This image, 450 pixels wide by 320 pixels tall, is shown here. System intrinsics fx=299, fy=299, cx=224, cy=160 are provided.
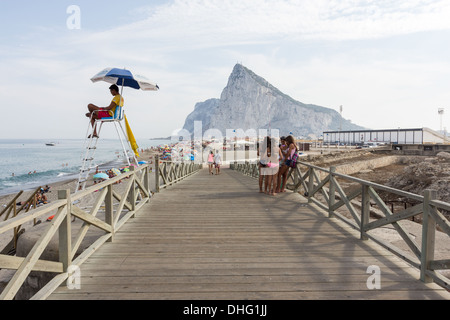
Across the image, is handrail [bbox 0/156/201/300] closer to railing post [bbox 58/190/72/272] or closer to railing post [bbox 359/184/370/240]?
railing post [bbox 58/190/72/272]

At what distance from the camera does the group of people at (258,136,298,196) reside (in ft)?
28.4

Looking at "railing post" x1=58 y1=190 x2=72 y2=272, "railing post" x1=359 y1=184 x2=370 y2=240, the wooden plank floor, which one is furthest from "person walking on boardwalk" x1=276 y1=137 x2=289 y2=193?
"railing post" x1=58 y1=190 x2=72 y2=272

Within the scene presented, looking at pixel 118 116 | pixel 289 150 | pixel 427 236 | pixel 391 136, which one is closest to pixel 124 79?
pixel 118 116

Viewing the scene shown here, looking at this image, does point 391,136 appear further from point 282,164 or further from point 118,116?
point 118,116

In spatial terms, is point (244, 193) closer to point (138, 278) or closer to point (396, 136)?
point (138, 278)

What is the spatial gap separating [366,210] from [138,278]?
3625mm

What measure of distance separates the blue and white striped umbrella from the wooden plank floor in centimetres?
318

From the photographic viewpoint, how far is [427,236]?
3299 millimetres

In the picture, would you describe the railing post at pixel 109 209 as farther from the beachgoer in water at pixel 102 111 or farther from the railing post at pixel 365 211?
the railing post at pixel 365 211

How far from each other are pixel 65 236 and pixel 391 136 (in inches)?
3524

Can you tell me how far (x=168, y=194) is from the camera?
962 centimetres

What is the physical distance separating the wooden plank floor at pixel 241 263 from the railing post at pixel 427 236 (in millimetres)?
147

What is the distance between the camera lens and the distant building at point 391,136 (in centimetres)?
6531
